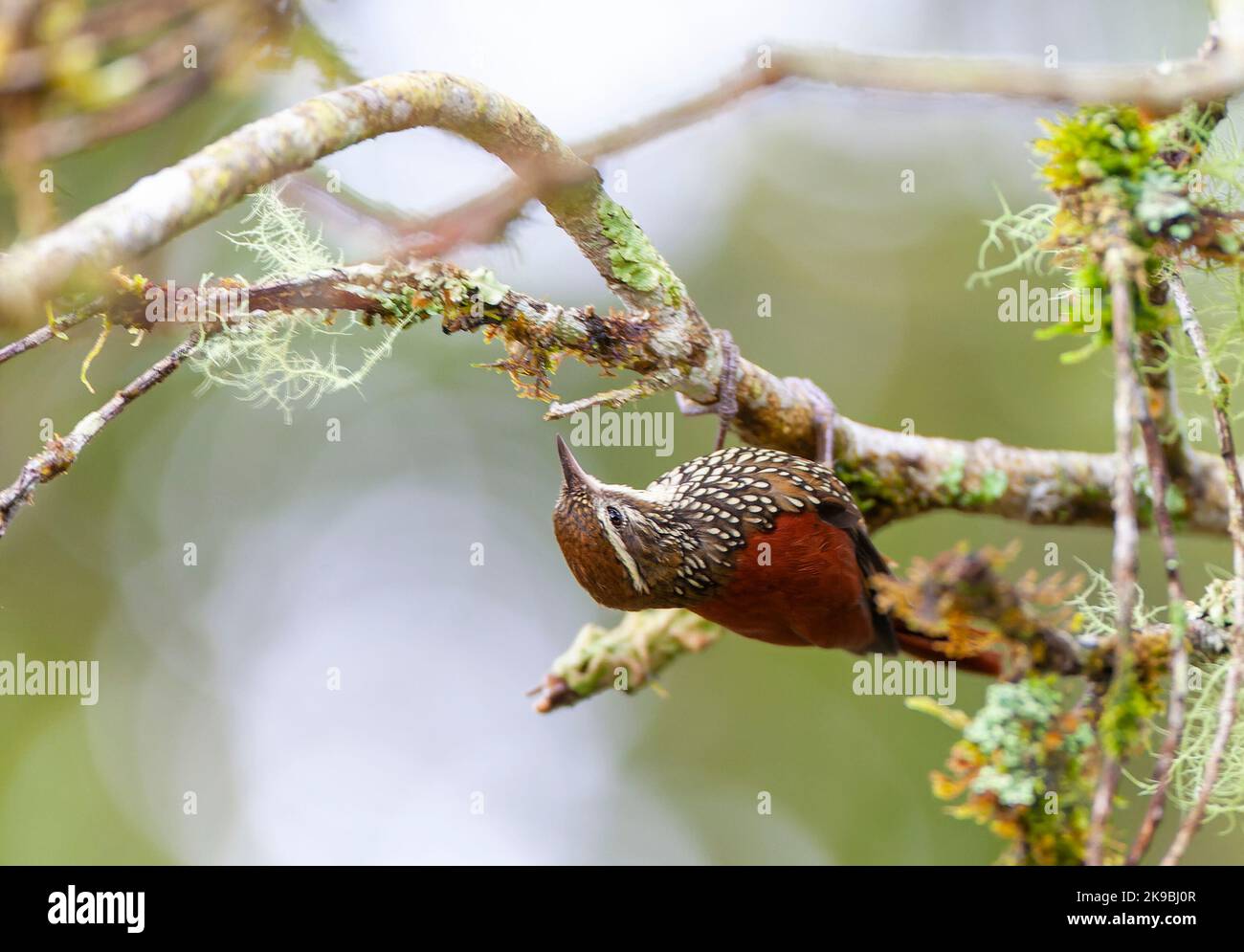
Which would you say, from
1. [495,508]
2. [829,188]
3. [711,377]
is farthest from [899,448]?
[495,508]

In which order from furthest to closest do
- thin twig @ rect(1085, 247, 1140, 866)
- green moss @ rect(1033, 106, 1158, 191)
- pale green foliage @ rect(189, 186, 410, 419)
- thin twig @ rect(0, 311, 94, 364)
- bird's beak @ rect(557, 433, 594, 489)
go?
bird's beak @ rect(557, 433, 594, 489) < pale green foliage @ rect(189, 186, 410, 419) < green moss @ rect(1033, 106, 1158, 191) < thin twig @ rect(0, 311, 94, 364) < thin twig @ rect(1085, 247, 1140, 866)

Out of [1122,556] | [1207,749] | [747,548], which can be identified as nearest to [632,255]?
[747,548]

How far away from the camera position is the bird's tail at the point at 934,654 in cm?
394

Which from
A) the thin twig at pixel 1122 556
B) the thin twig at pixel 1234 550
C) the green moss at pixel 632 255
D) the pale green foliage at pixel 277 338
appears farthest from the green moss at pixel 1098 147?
the pale green foliage at pixel 277 338

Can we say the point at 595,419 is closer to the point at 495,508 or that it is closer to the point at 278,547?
the point at 495,508

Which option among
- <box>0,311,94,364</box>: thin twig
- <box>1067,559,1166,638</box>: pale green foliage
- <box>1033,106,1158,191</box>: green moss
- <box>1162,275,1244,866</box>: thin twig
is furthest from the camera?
<box>1067,559,1166,638</box>: pale green foliage

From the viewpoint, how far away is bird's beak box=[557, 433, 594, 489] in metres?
3.63

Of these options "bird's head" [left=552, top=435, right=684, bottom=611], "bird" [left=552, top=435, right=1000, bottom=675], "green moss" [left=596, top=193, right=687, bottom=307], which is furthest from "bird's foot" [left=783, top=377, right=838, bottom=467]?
"green moss" [left=596, top=193, right=687, bottom=307]

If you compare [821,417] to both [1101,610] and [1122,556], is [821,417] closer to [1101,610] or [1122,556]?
[1101,610]

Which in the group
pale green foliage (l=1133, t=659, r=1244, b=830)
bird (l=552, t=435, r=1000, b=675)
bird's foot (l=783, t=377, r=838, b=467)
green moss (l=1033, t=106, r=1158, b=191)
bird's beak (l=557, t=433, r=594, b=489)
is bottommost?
pale green foliage (l=1133, t=659, r=1244, b=830)

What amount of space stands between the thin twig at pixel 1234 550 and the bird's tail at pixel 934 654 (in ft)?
4.57

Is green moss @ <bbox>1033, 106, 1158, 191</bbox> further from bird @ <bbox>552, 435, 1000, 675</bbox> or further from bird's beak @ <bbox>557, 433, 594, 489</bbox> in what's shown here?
bird's beak @ <bbox>557, 433, 594, 489</bbox>

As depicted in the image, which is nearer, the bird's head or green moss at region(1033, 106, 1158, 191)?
green moss at region(1033, 106, 1158, 191)

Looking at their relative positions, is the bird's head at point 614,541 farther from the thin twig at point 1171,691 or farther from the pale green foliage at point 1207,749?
the thin twig at point 1171,691
